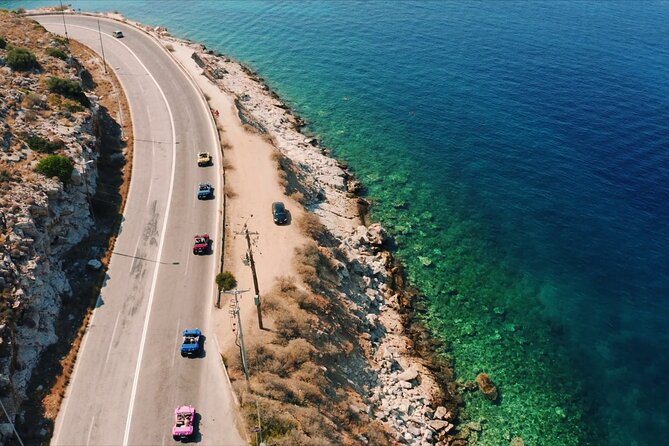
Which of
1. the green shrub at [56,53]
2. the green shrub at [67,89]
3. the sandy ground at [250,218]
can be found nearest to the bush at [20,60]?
the green shrub at [67,89]

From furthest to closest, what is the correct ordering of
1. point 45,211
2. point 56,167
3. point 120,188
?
point 120,188, point 56,167, point 45,211

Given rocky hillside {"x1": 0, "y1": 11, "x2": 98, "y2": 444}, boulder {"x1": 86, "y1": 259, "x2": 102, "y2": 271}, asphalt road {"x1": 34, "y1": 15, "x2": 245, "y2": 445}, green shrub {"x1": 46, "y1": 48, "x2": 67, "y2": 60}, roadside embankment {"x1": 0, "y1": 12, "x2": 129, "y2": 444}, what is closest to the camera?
asphalt road {"x1": 34, "y1": 15, "x2": 245, "y2": 445}

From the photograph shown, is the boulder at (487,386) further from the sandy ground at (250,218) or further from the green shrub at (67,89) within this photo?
the green shrub at (67,89)

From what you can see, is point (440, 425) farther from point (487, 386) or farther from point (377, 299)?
point (377, 299)

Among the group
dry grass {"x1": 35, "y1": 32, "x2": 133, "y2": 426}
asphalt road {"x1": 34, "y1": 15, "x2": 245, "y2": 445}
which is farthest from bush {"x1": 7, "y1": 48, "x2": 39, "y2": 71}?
asphalt road {"x1": 34, "y1": 15, "x2": 245, "y2": 445}

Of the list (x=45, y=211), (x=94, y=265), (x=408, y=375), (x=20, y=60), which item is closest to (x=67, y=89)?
(x=20, y=60)

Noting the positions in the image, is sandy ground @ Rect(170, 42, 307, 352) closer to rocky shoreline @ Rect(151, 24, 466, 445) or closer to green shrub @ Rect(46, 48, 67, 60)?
rocky shoreline @ Rect(151, 24, 466, 445)

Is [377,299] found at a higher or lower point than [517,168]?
lower
